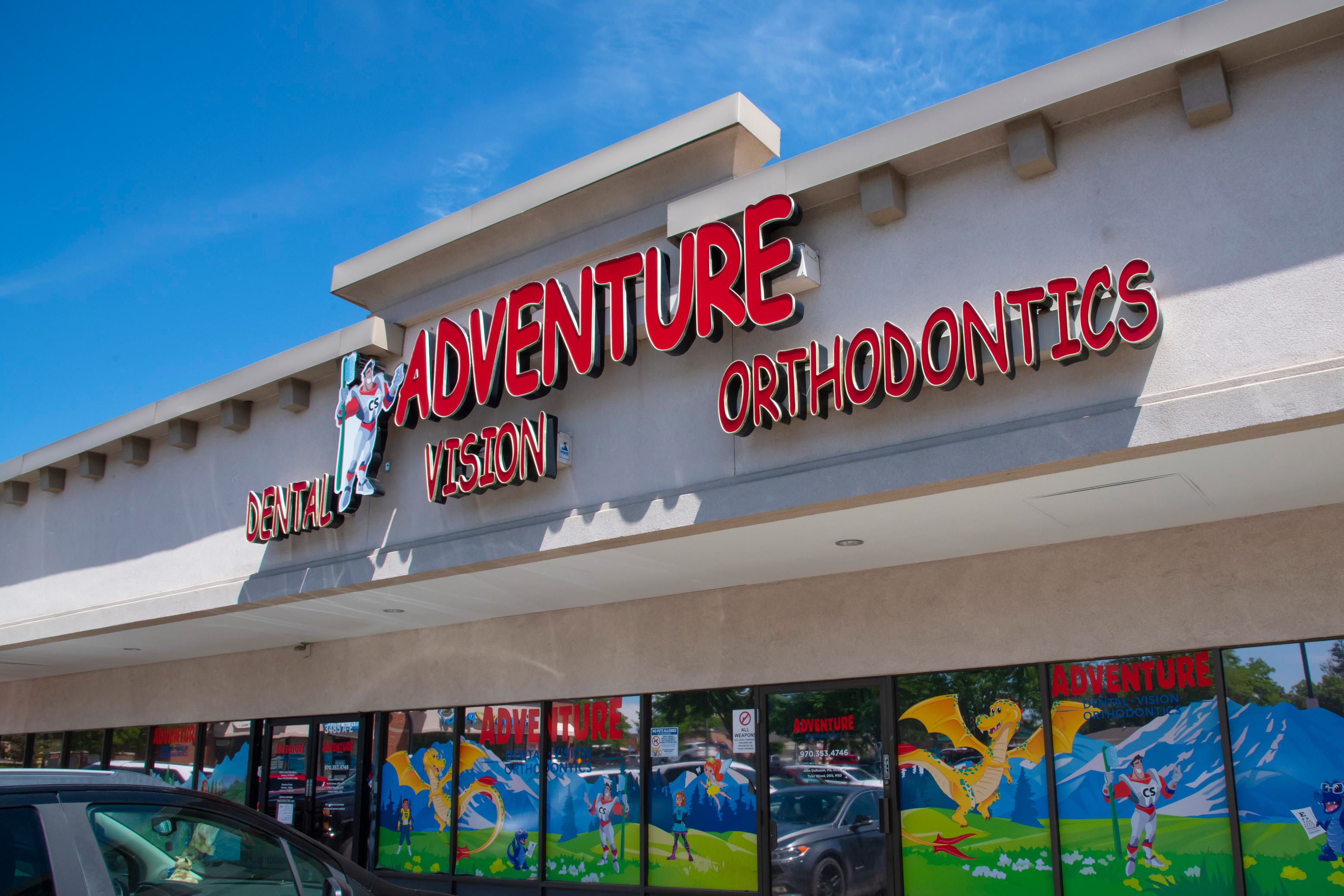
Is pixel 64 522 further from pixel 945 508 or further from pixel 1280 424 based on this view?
pixel 1280 424

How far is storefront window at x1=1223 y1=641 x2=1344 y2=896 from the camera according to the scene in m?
7.68

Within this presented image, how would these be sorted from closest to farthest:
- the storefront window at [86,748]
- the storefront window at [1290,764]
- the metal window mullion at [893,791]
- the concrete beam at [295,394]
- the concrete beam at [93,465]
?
the storefront window at [1290,764] < the metal window mullion at [893,791] < the concrete beam at [295,394] < the concrete beam at [93,465] < the storefront window at [86,748]

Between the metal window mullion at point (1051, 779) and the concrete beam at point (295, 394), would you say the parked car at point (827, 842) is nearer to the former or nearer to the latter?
the metal window mullion at point (1051, 779)

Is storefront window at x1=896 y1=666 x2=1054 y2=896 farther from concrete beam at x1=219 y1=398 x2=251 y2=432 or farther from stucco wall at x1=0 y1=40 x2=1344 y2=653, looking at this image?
concrete beam at x1=219 y1=398 x2=251 y2=432

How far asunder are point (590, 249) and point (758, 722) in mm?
5121

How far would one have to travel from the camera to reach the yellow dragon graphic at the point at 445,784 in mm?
12531

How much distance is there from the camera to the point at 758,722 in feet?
34.8

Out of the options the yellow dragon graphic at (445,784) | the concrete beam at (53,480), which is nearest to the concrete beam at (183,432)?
the concrete beam at (53,480)

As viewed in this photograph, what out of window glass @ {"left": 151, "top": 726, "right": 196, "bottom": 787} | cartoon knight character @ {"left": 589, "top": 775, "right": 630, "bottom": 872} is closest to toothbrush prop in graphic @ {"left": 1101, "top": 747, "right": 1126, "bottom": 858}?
cartoon knight character @ {"left": 589, "top": 775, "right": 630, "bottom": 872}

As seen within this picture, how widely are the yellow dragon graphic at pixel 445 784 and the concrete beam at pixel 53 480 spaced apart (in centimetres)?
709

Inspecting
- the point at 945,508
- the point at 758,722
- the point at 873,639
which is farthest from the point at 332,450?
the point at 945,508

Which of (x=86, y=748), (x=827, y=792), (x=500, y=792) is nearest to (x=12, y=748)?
(x=86, y=748)

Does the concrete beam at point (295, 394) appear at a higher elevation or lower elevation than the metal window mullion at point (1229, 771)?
higher

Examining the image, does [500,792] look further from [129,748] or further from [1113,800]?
[129,748]
